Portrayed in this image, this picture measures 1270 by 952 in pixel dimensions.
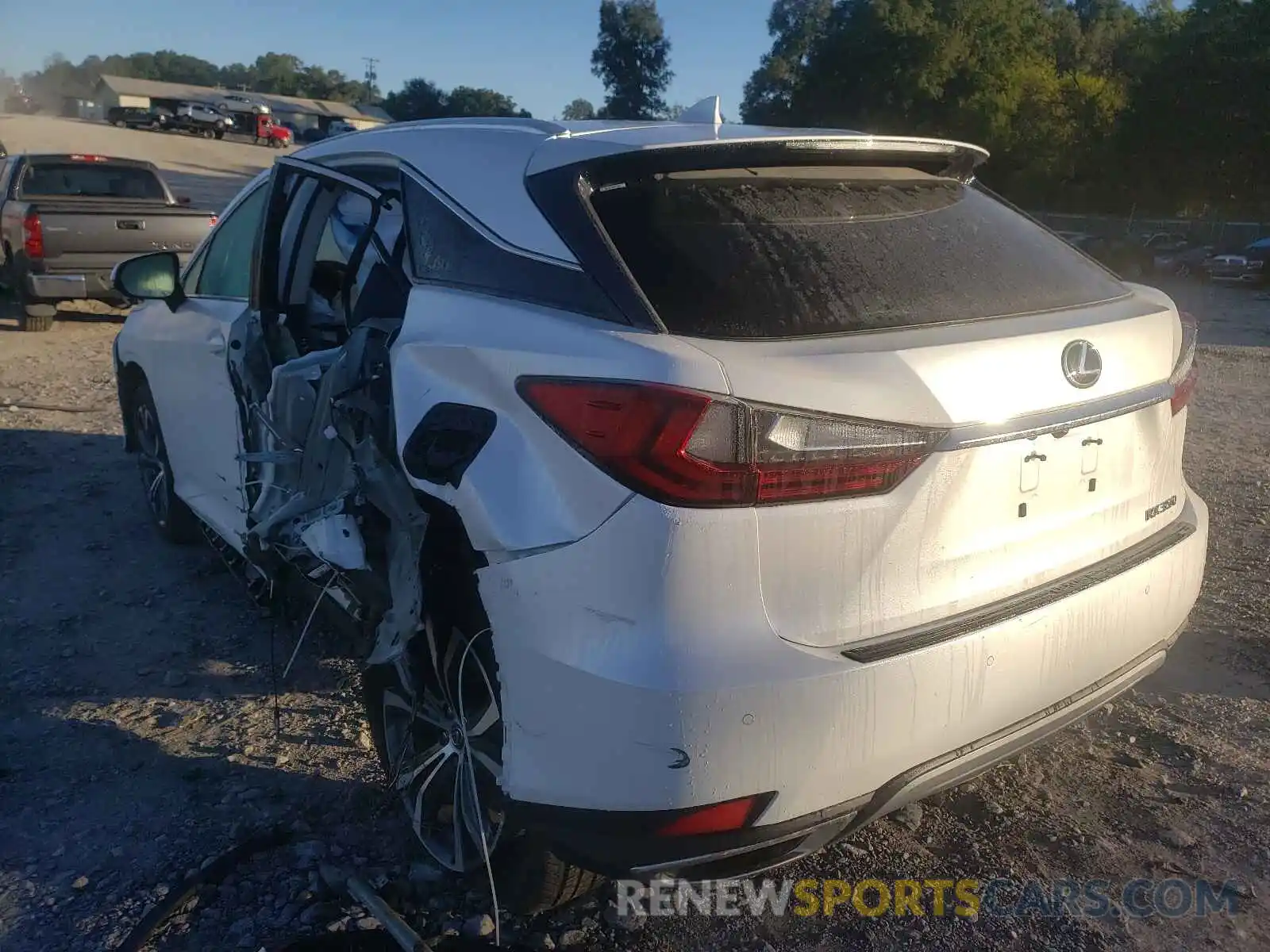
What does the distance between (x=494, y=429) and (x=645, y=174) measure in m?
0.71

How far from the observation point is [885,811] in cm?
230

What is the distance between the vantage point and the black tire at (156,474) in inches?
201

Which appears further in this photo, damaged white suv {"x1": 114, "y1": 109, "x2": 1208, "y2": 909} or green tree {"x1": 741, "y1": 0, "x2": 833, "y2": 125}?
green tree {"x1": 741, "y1": 0, "x2": 833, "y2": 125}

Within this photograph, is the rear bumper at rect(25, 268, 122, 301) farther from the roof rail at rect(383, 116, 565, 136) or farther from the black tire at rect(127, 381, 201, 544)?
the roof rail at rect(383, 116, 565, 136)

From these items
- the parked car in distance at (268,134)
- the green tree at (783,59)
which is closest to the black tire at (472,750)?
the green tree at (783,59)

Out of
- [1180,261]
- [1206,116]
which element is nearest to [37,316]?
[1180,261]

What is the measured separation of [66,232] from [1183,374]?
11190 millimetres

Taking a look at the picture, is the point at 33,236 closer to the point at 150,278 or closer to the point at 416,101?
the point at 150,278

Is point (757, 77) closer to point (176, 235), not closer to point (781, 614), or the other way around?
point (176, 235)

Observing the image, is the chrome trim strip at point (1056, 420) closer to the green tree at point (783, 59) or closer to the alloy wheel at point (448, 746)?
the alloy wheel at point (448, 746)

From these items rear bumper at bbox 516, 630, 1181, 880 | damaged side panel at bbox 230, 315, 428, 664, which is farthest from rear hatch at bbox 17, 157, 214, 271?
rear bumper at bbox 516, 630, 1181, 880

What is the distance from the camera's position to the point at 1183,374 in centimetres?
288

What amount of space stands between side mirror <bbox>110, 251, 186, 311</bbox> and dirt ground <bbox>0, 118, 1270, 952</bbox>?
1292 millimetres

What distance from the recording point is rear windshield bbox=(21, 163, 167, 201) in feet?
39.8
